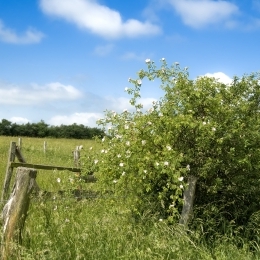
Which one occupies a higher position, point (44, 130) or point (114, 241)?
point (44, 130)

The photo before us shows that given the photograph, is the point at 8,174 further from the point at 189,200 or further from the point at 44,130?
the point at 44,130

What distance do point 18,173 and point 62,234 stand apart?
3.59 ft

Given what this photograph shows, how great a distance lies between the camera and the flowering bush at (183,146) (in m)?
7.55

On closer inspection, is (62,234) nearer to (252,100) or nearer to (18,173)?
(18,173)

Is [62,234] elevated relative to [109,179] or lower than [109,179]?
lower

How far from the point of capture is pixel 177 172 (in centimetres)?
732

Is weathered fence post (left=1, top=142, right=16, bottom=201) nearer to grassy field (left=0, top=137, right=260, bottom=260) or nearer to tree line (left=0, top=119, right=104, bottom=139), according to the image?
grassy field (left=0, top=137, right=260, bottom=260)

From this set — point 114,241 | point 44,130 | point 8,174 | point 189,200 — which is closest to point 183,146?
point 189,200

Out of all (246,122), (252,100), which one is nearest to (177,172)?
(246,122)

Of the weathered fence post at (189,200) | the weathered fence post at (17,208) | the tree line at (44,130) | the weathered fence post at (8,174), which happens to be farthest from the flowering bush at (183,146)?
the tree line at (44,130)

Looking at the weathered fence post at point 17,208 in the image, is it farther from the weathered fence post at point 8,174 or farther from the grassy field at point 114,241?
the weathered fence post at point 8,174

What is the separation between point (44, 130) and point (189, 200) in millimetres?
78641

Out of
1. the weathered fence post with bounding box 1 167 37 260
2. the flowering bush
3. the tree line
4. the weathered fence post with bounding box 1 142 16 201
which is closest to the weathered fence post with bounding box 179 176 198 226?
the flowering bush

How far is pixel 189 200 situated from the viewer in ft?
25.8
